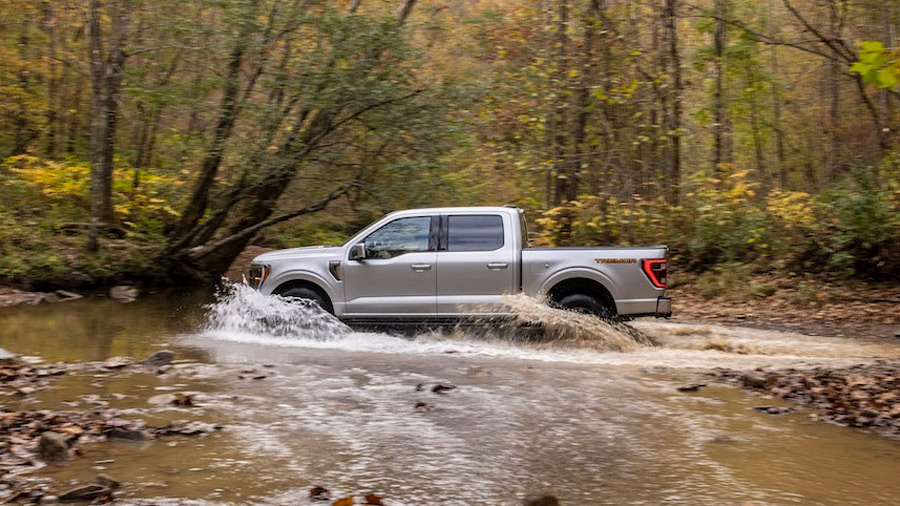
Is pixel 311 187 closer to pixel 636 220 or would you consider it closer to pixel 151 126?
pixel 151 126

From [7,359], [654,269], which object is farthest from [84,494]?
[654,269]

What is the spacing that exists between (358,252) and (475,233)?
1.60 metres

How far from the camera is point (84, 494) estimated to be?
467 centimetres

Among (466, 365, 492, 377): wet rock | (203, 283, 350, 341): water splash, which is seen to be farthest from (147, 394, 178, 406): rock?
(203, 283, 350, 341): water splash

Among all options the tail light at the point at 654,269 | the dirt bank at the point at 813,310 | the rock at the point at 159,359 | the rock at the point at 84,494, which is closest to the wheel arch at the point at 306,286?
the rock at the point at 159,359

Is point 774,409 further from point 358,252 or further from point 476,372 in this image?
point 358,252

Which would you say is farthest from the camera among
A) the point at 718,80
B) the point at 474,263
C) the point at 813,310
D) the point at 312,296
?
the point at 718,80

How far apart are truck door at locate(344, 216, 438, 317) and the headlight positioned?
1.18 meters

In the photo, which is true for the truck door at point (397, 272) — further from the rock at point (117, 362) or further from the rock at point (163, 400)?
the rock at point (163, 400)

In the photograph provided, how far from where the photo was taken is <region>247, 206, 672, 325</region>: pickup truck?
10484mm

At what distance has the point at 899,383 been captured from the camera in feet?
26.2

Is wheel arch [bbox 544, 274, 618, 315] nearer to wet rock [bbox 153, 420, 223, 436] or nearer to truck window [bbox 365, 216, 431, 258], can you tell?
truck window [bbox 365, 216, 431, 258]

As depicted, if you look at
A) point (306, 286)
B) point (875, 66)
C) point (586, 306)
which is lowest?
point (586, 306)

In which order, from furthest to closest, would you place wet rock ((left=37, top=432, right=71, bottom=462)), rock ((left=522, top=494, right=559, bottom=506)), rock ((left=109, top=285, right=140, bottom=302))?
rock ((left=109, top=285, right=140, bottom=302)) → wet rock ((left=37, top=432, right=71, bottom=462)) → rock ((left=522, top=494, right=559, bottom=506))
